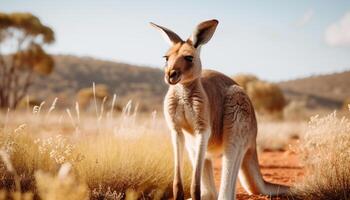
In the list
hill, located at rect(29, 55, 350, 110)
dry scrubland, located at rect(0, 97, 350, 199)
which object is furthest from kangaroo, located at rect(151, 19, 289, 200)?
hill, located at rect(29, 55, 350, 110)

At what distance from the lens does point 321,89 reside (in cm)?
7225

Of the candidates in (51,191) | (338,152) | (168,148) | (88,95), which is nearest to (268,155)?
(168,148)

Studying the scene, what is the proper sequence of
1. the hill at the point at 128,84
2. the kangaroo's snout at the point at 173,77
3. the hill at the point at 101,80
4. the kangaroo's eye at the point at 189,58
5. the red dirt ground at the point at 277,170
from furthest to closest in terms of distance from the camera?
the hill at the point at 128,84 < the hill at the point at 101,80 < the red dirt ground at the point at 277,170 < the kangaroo's eye at the point at 189,58 < the kangaroo's snout at the point at 173,77

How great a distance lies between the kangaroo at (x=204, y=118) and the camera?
13.8ft

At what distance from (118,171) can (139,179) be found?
0.28m

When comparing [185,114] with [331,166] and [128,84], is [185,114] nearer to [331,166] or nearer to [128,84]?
[331,166]

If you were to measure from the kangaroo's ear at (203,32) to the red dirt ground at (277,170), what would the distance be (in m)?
2.00

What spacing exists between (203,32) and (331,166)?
2.29 metres

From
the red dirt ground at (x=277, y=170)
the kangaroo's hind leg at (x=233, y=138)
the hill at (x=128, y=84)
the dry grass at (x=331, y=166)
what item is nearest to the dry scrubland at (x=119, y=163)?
the dry grass at (x=331, y=166)

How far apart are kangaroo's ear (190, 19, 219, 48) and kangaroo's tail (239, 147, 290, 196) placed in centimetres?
143

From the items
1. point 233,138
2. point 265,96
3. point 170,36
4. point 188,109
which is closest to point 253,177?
point 233,138

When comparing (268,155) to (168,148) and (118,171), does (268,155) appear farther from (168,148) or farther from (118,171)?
(118,171)

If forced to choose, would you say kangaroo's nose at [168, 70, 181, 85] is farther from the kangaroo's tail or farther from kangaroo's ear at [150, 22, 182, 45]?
Answer: the kangaroo's tail

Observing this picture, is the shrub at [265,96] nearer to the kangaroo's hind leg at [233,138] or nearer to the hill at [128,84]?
the hill at [128,84]
